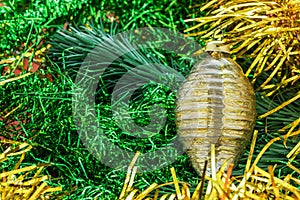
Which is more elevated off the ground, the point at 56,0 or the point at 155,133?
the point at 56,0

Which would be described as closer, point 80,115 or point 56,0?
point 80,115

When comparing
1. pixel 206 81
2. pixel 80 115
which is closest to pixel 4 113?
pixel 80 115

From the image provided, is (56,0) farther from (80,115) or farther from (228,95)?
(228,95)
